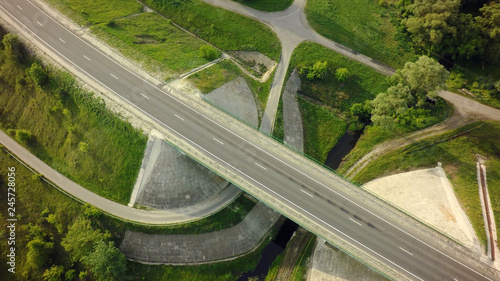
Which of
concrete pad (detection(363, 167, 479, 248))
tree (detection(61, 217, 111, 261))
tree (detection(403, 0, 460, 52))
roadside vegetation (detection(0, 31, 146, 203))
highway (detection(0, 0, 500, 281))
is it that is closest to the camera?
highway (detection(0, 0, 500, 281))

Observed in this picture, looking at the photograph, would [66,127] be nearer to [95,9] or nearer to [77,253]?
[77,253]

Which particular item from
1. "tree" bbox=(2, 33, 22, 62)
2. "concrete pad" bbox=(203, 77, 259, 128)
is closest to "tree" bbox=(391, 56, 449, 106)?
"concrete pad" bbox=(203, 77, 259, 128)

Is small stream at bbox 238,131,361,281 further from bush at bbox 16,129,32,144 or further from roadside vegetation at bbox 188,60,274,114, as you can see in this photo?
bush at bbox 16,129,32,144

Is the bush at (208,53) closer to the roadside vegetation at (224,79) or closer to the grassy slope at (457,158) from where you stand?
the roadside vegetation at (224,79)

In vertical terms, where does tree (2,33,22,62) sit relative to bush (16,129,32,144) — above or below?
above

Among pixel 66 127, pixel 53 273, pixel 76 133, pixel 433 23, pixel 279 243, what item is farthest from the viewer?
pixel 433 23

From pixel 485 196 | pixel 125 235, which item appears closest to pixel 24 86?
pixel 125 235

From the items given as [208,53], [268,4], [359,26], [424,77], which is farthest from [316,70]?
[208,53]
